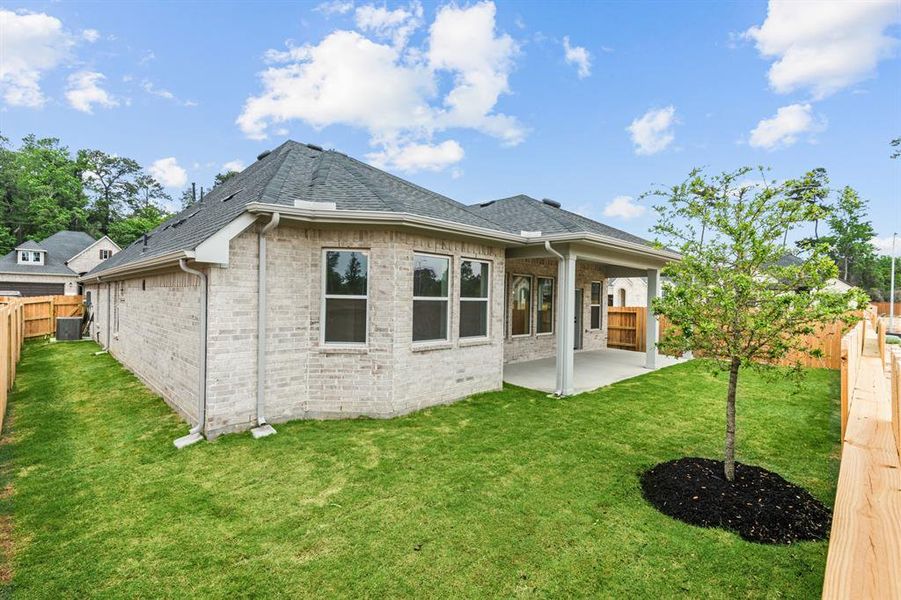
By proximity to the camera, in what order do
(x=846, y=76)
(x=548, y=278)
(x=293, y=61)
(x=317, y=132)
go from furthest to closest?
(x=317, y=132) → (x=293, y=61) → (x=846, y=76) → (x=548, y=278)

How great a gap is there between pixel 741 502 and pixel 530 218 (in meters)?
7.32

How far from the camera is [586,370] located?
34.8 feet

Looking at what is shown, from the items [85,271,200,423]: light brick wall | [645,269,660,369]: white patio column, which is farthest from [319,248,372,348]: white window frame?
[645,269,660,369]: white patio column

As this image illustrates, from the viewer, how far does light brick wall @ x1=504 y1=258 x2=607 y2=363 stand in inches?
438

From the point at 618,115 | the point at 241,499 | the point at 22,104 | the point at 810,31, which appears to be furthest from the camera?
the point at 22,104

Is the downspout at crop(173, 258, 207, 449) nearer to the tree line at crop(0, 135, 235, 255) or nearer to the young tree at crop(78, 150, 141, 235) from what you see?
the tree line at crop(0, 135, 235, 255)

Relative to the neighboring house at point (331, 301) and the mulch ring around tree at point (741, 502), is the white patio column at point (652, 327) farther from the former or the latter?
the mulch ring around tree at point (741, 502)

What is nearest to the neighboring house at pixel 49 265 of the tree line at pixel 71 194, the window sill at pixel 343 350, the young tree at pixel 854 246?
the tree line at pixel 71 194

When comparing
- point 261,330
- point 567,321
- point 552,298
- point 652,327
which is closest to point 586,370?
point 552,298

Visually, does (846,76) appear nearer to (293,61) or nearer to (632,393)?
(632,393)

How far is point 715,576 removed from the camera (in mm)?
2969

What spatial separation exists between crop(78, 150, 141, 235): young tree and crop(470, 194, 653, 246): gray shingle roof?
52.0 m

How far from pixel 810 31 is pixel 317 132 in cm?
2180

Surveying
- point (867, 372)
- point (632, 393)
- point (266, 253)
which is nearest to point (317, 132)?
point (266, 253)
